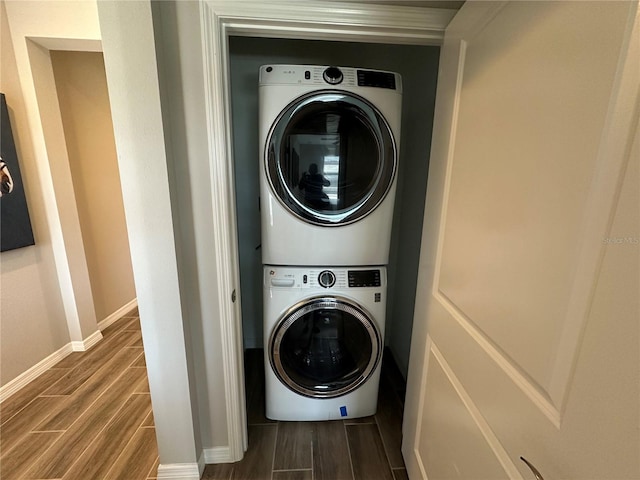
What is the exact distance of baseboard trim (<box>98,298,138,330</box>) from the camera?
2611 mm

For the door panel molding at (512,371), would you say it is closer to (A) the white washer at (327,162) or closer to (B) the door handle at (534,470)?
(B) the door handle at (534,470)

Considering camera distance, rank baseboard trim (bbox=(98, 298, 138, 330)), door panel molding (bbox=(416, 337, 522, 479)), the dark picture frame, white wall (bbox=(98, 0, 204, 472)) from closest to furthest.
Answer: door panel molding (bbox=(416, 337, 522, 479)), white wall (bbox=(98, 0, 204, 472)), the dark picture frame, baseboard trim (bbox=(98, 298, 138, 330))

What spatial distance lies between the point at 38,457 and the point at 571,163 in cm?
244

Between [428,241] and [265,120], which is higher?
[265,120]

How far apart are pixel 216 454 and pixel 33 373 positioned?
1582 millimetres

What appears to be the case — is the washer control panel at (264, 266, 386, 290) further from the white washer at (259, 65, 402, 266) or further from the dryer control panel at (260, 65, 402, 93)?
the dryer control panel at (260, 65, 402, 93)

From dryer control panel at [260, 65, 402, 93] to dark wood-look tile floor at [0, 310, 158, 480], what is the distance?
1.92 meters

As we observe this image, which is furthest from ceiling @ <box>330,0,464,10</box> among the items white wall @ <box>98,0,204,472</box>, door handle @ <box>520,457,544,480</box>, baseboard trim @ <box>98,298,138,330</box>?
baseboard trim @ <box>98,298,138,330</box>

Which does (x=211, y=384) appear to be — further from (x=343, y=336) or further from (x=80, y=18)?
(x=80, y=18)

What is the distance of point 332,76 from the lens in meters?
1.25

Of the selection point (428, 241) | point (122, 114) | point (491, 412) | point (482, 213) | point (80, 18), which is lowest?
point (491, 412)

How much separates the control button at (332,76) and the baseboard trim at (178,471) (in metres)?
1.82

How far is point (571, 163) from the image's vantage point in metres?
0.52

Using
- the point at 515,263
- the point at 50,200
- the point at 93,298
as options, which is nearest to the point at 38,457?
the point at 93,298
